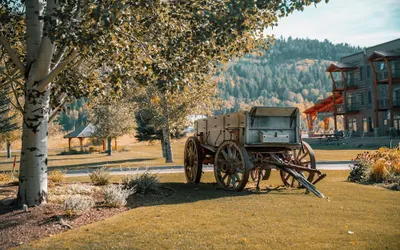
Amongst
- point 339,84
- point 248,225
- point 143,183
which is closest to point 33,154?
point 143,183

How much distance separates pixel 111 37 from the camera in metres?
8.45

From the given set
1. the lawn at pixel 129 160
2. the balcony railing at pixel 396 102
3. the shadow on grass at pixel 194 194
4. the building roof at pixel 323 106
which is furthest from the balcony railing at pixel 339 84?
the shadow on grass at pixel 194 194

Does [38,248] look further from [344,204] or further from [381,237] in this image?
[344,204]

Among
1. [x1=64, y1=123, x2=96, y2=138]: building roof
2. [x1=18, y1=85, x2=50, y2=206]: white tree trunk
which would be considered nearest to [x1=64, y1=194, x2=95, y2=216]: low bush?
[x1=18, y1=85, x2=50, y2=206]: white tree trunk

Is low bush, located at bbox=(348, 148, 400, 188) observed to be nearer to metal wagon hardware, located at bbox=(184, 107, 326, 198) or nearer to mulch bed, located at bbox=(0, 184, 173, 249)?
metal wagon hardware, located at bbox=(184, 107, 326, 198)

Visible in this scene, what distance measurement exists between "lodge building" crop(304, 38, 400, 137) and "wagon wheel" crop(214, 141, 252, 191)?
32.6 metres

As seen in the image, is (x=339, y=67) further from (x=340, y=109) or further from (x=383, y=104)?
(x=383, y=104)

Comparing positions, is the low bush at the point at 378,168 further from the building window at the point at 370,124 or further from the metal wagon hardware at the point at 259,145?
the building window at the point at 370,124

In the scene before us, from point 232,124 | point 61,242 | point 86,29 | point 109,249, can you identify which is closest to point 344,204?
point 232,124

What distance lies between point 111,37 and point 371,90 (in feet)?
153

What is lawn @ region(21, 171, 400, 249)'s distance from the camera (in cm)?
611

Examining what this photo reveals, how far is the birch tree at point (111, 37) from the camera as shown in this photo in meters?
8.09

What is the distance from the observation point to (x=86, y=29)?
8.08m

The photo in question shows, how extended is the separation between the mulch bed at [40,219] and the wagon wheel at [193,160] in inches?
118
